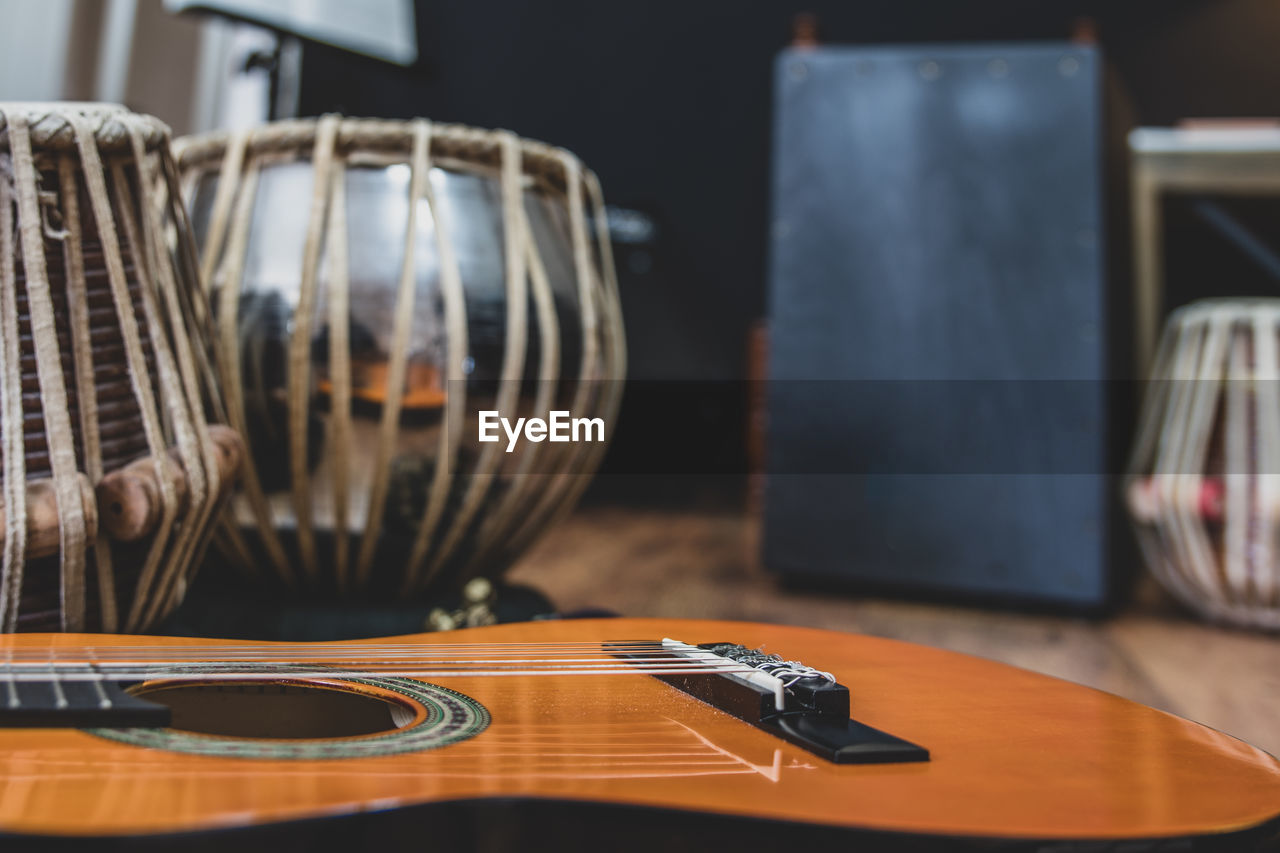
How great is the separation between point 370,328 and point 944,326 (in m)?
1.24

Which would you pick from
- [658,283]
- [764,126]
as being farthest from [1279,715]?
[764,126]

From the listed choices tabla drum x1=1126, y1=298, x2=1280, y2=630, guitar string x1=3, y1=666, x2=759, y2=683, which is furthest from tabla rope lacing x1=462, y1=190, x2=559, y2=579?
tabla drum x1=1126, y1=298, x2=1280, y2=630

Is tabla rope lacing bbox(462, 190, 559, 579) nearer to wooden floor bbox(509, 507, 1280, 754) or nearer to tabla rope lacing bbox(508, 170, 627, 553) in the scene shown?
tabla rope lacing bbox(508, 170, 627, 553)

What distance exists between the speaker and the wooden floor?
4.5 inches

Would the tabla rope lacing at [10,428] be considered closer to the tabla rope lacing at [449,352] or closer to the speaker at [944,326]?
the tabla rope lacing at [449,352]

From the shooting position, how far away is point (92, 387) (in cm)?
69

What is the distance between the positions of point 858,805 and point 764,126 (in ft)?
13.9

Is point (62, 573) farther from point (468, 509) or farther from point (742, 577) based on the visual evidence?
point (742, 577)

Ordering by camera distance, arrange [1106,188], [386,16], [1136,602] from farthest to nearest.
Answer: [1136,602]
[1106,188]
[386,16]

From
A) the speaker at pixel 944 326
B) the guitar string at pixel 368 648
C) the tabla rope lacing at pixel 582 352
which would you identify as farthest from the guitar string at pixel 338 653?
the speaker at pixel 944 326

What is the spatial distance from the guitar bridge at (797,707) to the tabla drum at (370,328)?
0.57m

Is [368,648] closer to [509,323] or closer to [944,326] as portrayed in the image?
[509,323]

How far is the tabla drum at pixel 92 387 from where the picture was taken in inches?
25.3

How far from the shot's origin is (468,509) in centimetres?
105
